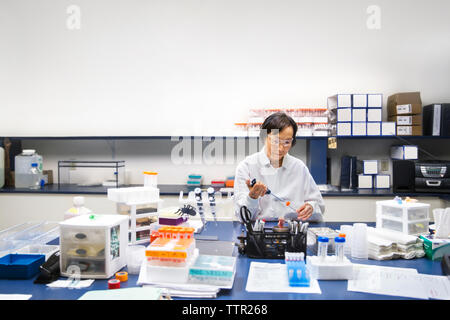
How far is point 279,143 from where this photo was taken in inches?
82.9

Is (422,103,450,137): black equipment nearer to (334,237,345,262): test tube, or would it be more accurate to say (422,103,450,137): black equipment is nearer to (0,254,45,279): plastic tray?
(334,237,345,262): test tube

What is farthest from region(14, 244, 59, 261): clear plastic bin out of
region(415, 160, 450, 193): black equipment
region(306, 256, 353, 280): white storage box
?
region(415, 160, 450, 193): black equipment

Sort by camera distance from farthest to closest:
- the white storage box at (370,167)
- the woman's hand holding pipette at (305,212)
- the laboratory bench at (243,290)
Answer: the white storage box at (370,167), the woman's hand holding pipette at (305,212), the laboratory bench at (243,290)

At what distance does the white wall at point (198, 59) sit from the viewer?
343 cm

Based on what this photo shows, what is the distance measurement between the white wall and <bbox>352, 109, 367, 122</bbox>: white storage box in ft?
1.35

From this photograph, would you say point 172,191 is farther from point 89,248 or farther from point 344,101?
point 89,248

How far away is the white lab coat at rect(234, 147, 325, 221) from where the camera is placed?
2.09 meters

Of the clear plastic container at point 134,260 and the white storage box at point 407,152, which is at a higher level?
the white storage box at point 407,152

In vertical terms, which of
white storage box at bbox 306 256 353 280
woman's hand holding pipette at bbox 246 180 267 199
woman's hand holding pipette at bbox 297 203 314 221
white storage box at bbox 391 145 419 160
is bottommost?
white storage box at bbox 306 256 353 280

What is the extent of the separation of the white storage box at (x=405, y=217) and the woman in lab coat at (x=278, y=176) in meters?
0.40

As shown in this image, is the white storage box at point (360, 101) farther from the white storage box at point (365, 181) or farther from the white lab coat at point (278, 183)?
the white lab coat at point (278, 183)

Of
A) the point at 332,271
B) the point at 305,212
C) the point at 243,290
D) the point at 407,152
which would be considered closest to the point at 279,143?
the point at 305,212

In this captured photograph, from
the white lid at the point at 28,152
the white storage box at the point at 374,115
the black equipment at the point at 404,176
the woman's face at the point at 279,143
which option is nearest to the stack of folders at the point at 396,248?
the woman's face at the point at 279,143

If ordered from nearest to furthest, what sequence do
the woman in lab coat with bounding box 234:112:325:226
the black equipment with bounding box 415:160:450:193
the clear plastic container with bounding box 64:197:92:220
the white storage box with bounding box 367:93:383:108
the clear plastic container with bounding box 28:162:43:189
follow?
the clear plastic container with bounding box 64:197:92:220, the woman in lab coat with bounding box 234:112:325:226, the black equipment with bounding box 415:160:450:193, the white storage box with bounding box 367:93:383:108, the clear plastic container with bounding box 28:162:43:189
